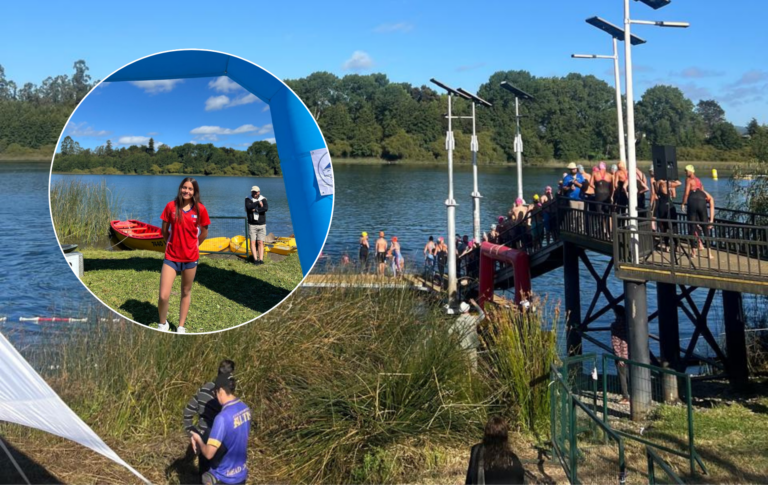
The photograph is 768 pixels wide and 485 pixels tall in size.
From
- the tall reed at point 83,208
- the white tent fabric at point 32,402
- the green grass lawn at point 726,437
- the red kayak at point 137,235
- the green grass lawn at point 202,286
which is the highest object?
the tall reed at point 83,208

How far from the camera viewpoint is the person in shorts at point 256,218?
15.0 feet

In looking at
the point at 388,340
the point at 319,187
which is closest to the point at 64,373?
the point at 388,340

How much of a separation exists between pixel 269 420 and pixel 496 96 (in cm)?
11046

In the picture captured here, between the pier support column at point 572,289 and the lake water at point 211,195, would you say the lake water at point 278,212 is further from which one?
the pier support column at point 572,289

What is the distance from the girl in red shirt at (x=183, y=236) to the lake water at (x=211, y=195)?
1.6 inches

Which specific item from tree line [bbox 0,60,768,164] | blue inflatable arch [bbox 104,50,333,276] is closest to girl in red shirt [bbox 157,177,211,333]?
blue inflatable arch [bbox 104,50,333,276]

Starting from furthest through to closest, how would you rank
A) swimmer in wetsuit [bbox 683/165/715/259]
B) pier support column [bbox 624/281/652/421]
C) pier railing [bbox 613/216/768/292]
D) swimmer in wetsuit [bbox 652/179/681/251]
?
swimmer in wetsuit [bbox 652/179/681/251]
swimmer in wetsuit [bbox 683/165/715/259]
pier support column [bbox 624/281/652/421]
pier railing [bbox 613/216/768/292]

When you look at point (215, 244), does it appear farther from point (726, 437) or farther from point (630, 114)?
point (630, 114)

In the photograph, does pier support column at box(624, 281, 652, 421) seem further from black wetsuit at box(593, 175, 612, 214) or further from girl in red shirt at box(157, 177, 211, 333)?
girl in red shirt at box(157, 177, 211, 333)

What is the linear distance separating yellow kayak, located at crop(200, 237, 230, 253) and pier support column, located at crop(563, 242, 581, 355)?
1223 cm

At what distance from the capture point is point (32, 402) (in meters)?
→ 5.88

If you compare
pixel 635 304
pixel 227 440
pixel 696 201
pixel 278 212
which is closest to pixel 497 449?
pixel 227 440

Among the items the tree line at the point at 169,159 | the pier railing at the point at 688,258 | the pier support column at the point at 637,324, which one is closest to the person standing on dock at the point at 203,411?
the tree line at the point at 169,159

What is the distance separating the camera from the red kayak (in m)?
4.38
